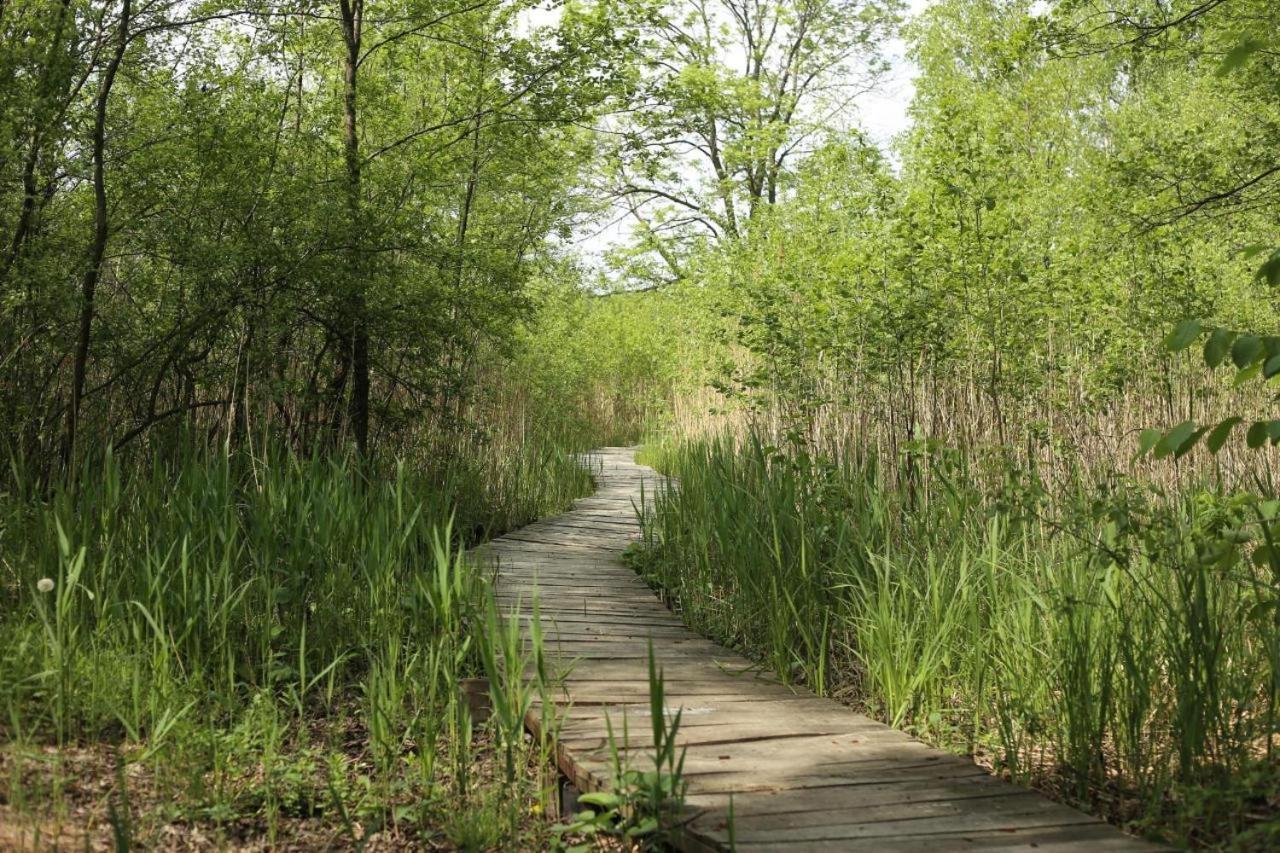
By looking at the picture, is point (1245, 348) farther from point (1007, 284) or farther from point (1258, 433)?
point (1007, 284)

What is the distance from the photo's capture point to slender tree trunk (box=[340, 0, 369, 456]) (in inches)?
211

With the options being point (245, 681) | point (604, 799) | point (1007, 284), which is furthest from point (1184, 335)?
point (1007, 284)

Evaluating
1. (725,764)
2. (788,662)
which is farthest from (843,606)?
(725,764)

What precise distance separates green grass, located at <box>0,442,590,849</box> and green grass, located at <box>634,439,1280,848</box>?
112 centimetres

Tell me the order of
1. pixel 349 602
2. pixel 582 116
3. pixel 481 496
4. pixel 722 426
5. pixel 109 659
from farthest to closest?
pixel 722 426, pixel 481 496, pixel 582 116, pixel 349 602, pixel 109 659

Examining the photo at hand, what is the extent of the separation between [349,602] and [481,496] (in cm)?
325

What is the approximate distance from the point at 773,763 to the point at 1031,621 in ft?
3.10

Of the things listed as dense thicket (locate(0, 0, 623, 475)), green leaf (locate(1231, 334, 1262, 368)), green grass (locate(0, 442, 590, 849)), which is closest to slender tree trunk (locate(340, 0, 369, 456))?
dense thicket (locate(0, 0, 623, 475))

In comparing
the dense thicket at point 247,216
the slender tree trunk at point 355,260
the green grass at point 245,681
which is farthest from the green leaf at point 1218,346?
the slender tree trunk at point 355,260

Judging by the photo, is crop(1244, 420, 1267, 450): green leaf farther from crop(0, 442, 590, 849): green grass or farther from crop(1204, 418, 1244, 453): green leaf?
crop(0, 442, 590, 849): green grass

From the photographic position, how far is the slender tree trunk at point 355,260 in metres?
5.36

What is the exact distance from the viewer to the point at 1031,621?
9.73 ft

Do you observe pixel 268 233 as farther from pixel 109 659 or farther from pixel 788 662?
pixel 788 662

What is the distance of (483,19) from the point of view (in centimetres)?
647
